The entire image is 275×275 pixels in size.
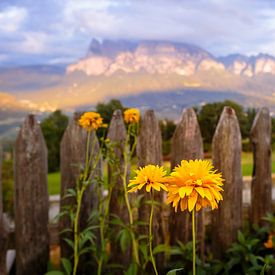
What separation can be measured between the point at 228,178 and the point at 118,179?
0.76 metres

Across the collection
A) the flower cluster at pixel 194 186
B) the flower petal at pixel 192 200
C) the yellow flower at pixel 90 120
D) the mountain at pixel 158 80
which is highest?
the mountain at pixel 158 80

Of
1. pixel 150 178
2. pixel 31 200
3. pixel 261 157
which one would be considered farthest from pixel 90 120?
pixel 261 157

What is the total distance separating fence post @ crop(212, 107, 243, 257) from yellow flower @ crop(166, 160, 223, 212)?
6.79ft

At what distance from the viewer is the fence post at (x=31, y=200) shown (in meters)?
2.74

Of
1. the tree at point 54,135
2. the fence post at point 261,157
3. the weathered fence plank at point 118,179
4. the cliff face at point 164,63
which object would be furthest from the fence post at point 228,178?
the cliff face at point 164,63

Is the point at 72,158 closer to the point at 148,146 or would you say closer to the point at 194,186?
the point at 148,146

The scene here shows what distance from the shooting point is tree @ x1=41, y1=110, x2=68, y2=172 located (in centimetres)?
692

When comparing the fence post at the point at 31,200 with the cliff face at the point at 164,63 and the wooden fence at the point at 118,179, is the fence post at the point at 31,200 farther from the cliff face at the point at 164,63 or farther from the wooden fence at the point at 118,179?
the cliff face at the point at 164,63

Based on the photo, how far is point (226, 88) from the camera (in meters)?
168

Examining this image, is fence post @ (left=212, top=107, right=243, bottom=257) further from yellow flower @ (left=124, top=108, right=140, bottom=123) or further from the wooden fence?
yellow flower @ (left=124, top=108, right=140, bottom=123)

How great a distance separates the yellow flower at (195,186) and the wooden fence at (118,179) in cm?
171

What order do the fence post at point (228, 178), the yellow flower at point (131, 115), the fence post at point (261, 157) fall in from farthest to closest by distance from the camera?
the fence post at point (261, 157) < the fence post at point (228, 178) < the yellow flower at point (131, 115)

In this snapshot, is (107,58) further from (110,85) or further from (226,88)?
(226,88)

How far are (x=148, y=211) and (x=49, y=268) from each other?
29.2 inches
